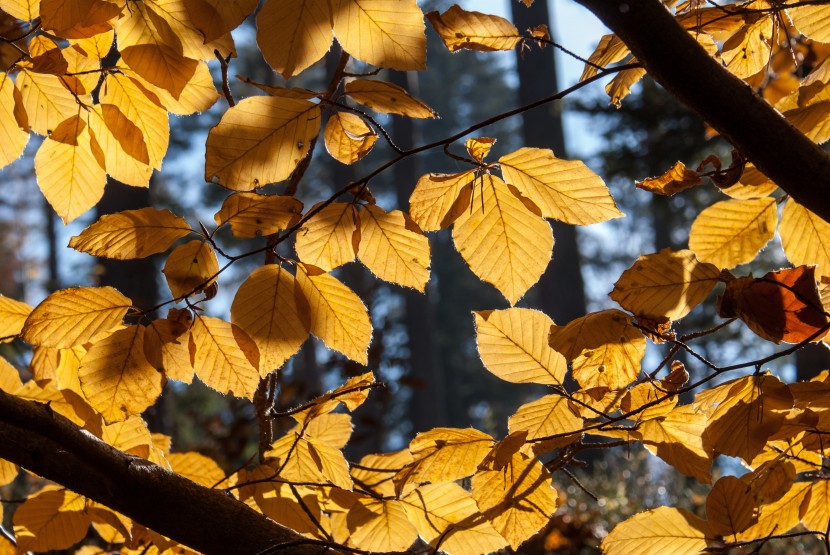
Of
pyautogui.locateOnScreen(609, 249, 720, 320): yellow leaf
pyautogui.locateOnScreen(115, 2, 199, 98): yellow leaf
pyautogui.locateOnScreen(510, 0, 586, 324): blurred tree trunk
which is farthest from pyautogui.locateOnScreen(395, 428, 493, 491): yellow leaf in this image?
pyautogui.locateOnScreen(510, 0, 586, 324): blurred tree trunk

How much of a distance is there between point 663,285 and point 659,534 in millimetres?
303

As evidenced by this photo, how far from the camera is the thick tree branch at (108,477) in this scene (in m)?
0.71

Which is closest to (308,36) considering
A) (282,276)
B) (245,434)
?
(282,276)

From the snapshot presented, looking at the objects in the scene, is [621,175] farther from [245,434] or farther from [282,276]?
[282,276]

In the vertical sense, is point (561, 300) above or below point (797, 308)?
above

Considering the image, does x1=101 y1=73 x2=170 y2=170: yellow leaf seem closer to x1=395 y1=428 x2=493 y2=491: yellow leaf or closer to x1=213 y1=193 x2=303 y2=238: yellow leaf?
x1=213 y1=193 x2=303 y2=238: yellow leaf

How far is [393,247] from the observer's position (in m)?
0.78

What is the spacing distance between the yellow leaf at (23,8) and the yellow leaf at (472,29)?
0.48 m

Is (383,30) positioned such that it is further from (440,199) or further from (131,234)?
(131,234)

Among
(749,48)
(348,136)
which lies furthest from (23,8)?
(749,48)

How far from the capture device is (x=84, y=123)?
88 centimetres

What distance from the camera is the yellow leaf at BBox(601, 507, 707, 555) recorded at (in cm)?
78

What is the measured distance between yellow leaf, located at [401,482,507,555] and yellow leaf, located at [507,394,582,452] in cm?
17

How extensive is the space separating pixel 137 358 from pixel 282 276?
0.62 feet
